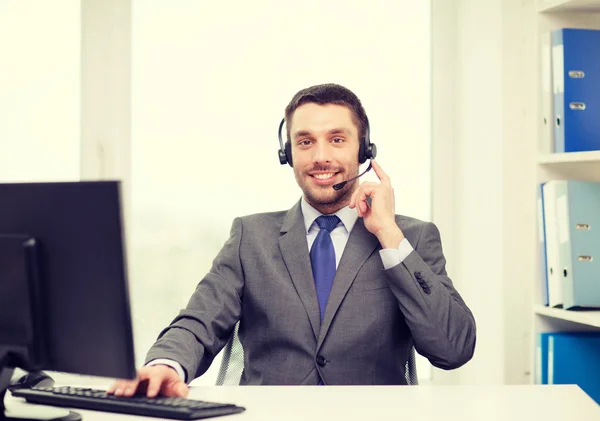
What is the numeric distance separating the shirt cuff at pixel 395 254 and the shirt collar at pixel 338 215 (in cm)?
21

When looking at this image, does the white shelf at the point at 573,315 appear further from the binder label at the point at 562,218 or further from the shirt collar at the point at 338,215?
the shirt collar at the point at 338,215

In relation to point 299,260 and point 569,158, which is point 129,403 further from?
point 569,158

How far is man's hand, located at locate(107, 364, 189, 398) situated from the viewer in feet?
4.23

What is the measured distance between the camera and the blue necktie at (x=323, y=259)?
184cm

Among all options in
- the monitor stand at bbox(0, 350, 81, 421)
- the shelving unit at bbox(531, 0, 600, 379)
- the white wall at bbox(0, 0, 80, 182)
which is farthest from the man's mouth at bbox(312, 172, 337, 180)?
the white wall at bbox(0, 0, 80, 182)

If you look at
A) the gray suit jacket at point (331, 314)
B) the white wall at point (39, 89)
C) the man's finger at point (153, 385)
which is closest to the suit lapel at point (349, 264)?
the gray suit jacket at point (331, 314)

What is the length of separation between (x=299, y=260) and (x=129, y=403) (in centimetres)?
73

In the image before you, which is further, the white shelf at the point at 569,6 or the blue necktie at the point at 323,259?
the white shelf at the point at 569,6

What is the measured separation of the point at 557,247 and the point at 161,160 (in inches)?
55.0

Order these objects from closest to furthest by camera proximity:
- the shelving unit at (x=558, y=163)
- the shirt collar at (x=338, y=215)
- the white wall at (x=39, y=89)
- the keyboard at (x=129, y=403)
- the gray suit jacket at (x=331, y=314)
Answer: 1. the keyboard at (x=129, y=403)
2. the gray suit jacket at (x=331, y=314)
3. the shirt collar at (x=338, y=215)
4. the shelving unit at (x=558, y=163)
5. the white wall at (x=39, y=89)

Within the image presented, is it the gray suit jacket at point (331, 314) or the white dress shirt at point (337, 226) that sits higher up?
the white dress shirt at point (337, 226)

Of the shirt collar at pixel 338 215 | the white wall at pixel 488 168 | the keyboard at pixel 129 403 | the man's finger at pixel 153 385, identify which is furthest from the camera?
the white wall at pixel 488 168

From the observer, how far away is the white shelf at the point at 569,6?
204cm

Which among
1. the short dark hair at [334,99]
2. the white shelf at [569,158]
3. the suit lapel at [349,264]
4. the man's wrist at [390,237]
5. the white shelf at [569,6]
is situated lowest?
the suit lapel at [349,264]
